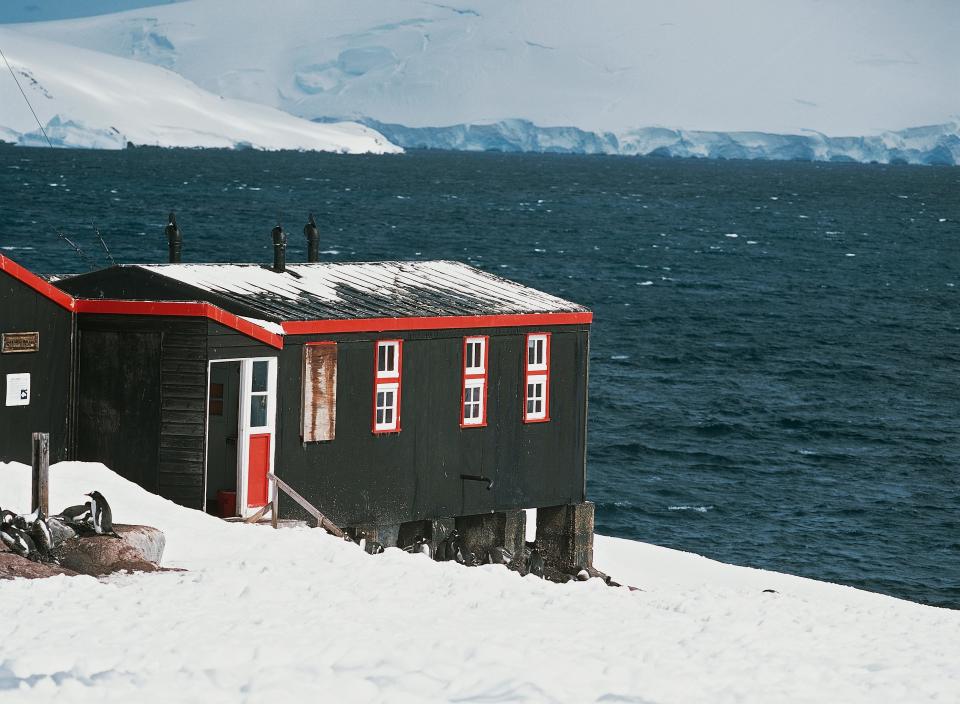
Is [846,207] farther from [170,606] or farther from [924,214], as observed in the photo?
[170,606]

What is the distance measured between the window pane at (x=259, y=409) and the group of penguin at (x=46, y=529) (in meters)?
3.87

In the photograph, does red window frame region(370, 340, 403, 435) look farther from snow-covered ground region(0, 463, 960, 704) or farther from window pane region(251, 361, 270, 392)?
snow-covered ground region(0, 463, 960, 704)

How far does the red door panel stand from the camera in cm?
2356

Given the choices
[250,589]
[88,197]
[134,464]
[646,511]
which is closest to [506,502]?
[134,464]

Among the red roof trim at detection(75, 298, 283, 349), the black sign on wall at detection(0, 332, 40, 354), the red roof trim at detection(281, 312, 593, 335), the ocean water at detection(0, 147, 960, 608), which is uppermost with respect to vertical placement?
the red roof trim at detection(75, 298, 283, 349)

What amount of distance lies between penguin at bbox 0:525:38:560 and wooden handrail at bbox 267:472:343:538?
4.13 m

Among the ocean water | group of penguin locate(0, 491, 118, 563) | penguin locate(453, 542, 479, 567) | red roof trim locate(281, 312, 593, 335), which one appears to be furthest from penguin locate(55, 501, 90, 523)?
the ocean water

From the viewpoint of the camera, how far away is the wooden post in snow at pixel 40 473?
20109mm

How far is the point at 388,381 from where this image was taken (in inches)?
1001

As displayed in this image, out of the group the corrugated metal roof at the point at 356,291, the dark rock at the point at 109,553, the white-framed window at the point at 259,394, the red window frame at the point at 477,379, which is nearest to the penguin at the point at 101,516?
the dark rock at the point at 109,553

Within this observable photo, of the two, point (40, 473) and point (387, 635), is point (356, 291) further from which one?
point (387, 635)

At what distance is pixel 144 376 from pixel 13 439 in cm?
196

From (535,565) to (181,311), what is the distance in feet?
25.6

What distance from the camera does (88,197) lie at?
134 m
